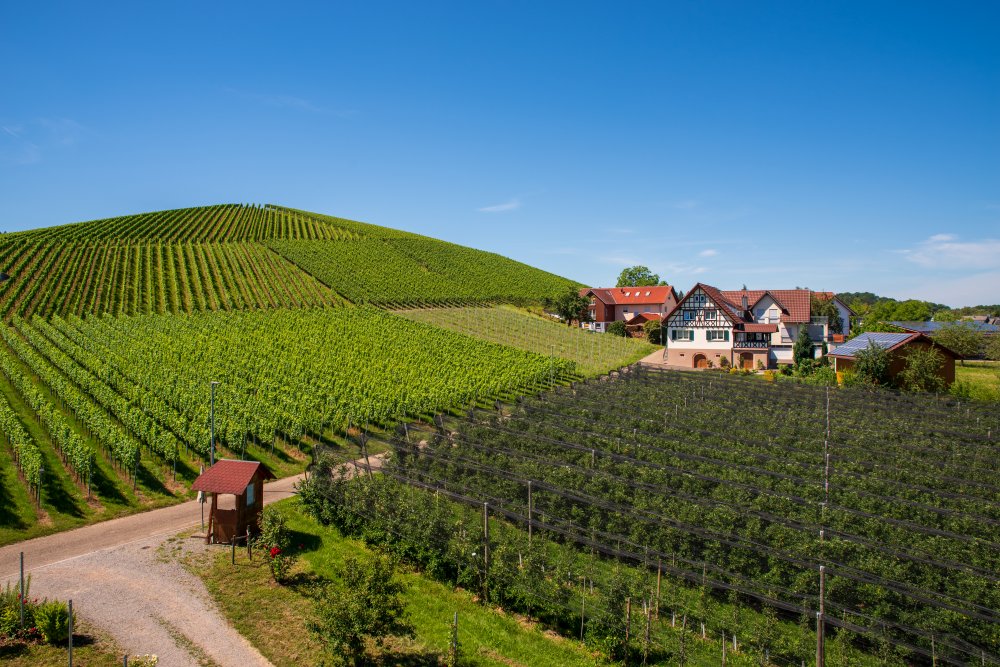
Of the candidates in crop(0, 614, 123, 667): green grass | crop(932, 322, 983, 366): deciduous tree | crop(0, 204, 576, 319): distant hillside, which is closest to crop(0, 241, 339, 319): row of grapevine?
crop(0, 204, 576, 319): distant hillside

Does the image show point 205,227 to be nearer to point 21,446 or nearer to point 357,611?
point 21,446

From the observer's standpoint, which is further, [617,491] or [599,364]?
[599,364]

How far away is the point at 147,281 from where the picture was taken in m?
69.3

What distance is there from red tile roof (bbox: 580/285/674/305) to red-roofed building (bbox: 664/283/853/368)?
83.5 ft

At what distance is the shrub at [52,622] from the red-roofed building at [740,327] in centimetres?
5004

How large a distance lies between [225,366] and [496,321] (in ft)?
116

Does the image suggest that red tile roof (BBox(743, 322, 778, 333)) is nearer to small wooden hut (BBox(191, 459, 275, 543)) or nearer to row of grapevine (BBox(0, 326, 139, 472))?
small wooden hut (BBox(191, 459, 275, 543))

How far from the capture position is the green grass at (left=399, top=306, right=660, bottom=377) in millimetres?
55028

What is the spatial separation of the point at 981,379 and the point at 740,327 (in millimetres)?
19023

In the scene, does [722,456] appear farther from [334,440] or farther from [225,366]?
[225,366]

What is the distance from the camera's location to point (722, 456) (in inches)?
845

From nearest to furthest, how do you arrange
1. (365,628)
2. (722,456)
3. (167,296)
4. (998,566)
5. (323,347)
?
1. (365,628)
2. (998,566)
3. (722,456)
4. (323,347)
5. (167,296)

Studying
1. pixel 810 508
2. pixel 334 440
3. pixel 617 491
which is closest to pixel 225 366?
pixel 334 440

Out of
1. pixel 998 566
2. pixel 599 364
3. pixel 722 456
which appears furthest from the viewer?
pixel 599 364
